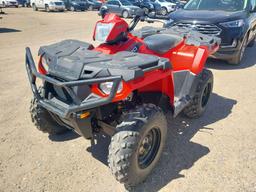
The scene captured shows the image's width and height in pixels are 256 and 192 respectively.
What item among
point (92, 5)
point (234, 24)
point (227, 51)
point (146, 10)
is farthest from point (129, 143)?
point (92, 5)

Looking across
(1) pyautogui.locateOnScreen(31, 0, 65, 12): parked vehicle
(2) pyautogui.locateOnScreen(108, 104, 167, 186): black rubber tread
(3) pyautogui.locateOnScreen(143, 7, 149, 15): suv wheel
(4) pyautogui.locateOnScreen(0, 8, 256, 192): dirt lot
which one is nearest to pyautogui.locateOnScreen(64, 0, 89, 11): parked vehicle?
(1) pyautogui.locateOnScreen(31, 0, 65, 12): parked vehicle

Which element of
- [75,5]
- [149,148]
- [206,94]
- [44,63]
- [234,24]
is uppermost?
[234,24]

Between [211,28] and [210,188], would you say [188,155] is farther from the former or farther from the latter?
[211,28]

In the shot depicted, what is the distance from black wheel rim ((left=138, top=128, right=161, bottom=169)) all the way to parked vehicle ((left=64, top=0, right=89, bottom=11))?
27.0 m

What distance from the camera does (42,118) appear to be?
3.04m

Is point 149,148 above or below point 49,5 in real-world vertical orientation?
above

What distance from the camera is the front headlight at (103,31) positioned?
105 inches

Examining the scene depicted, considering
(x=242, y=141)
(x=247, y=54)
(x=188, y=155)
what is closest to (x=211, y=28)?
(x=247, y=54)

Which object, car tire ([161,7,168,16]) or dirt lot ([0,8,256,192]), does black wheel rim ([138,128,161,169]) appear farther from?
car tire ([161,7,168,16])

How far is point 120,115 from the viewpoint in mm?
2795

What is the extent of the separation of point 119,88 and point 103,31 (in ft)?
2.81

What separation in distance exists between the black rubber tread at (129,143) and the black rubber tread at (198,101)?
4.58 feet

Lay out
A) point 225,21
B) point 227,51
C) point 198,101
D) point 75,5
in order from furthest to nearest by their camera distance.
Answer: point 75,5 < point 227,51 < point 225,21 < point 198,101

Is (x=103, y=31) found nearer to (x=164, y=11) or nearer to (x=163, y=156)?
(x=163, y=156)
